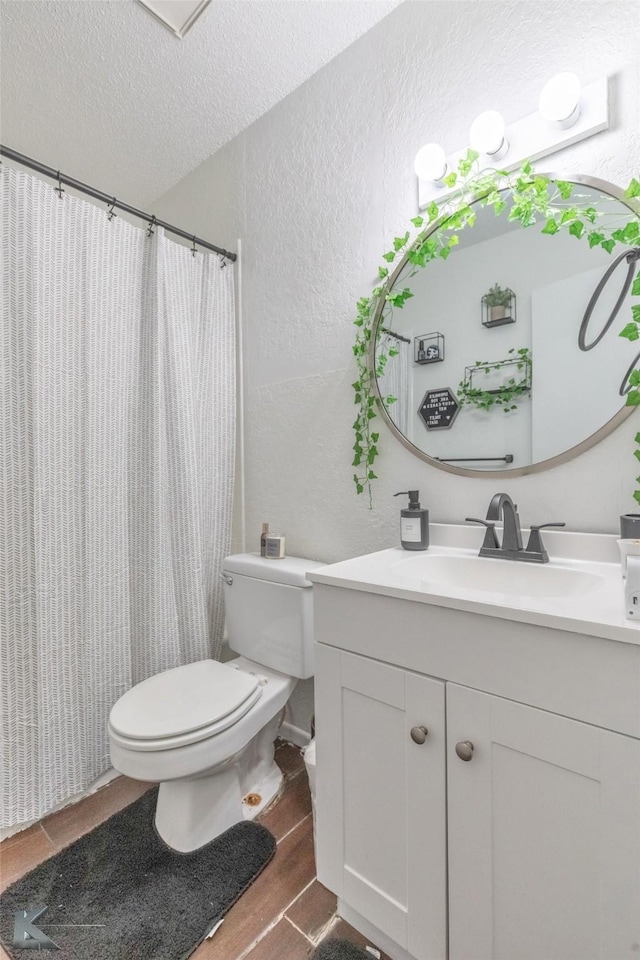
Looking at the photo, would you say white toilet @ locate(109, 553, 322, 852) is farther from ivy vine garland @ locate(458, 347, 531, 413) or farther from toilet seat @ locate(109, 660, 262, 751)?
ivy vine garland @ locate(458, 347, 531, 413)

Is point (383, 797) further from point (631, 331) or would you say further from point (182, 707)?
point (631, 331)

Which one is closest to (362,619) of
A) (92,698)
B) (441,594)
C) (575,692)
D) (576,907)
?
(441,594)

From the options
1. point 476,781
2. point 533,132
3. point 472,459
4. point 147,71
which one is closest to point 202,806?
point 476,781

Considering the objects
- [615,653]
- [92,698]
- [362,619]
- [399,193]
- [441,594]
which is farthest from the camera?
[92,698]

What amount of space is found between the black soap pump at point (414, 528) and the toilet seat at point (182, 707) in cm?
65

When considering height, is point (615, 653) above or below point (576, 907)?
above

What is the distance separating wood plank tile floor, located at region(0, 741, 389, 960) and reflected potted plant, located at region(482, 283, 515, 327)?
1.55 metres

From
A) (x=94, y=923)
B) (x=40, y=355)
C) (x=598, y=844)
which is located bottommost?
(x=94, y=923)

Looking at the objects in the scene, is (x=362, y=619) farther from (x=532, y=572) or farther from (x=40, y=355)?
(x=40, y=355)

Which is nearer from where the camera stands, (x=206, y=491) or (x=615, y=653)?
(x=615, y=653)

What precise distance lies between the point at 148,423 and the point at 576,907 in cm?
171

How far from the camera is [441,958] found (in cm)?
85

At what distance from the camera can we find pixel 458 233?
1258 mm

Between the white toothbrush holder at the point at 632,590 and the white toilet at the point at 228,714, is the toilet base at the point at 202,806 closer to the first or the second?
the white toilet at the point at 228,714
